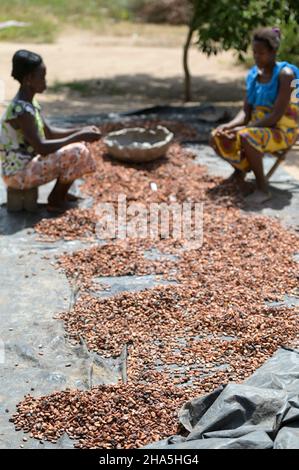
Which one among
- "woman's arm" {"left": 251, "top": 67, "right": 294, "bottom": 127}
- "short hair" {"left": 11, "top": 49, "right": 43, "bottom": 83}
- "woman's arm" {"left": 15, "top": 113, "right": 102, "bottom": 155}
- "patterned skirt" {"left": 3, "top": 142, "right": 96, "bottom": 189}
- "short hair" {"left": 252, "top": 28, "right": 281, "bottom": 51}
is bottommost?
"patterned skirt" {"left": 3, "top": 142, "right": 96, "bottom": 189}

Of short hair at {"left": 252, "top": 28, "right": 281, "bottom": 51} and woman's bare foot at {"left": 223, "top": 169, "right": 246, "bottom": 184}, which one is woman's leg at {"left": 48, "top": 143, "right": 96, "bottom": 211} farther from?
short hair at {"left": 252, "top": 28, "right": 281, "bottom": 51}

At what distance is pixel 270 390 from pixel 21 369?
1.20 metres

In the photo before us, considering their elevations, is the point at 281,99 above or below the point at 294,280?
above

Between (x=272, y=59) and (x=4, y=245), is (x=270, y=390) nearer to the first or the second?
(x=4, y=245)

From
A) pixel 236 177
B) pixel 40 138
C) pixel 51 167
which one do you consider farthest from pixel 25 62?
pixel 236 177

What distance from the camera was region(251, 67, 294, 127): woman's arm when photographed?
18.2 feet

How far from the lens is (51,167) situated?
5332 millimetres

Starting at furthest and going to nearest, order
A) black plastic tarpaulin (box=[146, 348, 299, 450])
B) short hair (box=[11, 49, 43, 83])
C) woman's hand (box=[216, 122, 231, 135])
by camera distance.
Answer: woman's hand (box=[216, 122, 231, 135])
short hair (box=[11, 49, 43, 83])
black plastic tarpaulin (box=[146, 348, 299, 450])

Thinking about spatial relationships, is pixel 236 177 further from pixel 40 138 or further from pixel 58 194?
pixel 40 138

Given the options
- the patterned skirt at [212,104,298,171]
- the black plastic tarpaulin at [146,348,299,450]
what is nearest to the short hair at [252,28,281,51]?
the patterned skirt at [212,104,298,171]

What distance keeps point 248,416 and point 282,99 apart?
3.33 metres

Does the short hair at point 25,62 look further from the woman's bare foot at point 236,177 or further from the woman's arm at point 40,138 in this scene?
the woman's bare foot at point 236,177

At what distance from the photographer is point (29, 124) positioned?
5.16 m
